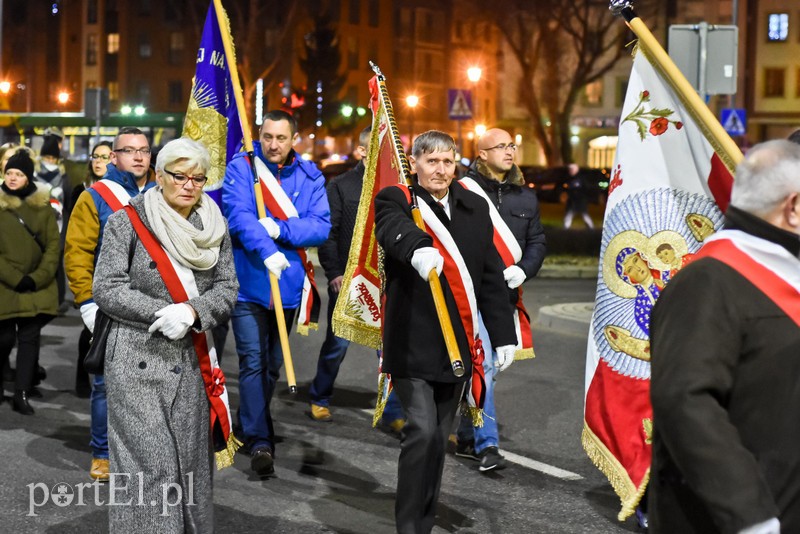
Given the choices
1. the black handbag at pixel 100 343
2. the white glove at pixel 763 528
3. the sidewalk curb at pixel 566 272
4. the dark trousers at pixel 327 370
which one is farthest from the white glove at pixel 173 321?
the sidewalk curb at pixel 566 272

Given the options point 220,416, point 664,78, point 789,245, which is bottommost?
point 220,416

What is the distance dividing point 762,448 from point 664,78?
290 centimetres

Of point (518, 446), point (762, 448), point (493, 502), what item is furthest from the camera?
point (518, 446)

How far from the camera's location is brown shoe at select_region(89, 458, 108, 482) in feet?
22.7

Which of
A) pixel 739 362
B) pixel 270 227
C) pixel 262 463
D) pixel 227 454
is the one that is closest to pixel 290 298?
pixel 270 227

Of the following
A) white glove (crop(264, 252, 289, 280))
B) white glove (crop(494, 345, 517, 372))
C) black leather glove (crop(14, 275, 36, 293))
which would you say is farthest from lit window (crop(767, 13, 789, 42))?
white glove (crop(494, 345, 517, 372))

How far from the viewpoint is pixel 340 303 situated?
269 inches

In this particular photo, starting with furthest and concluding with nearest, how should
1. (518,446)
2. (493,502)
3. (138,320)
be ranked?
1. (518,446)
2. (493,502)
3. (138,320)

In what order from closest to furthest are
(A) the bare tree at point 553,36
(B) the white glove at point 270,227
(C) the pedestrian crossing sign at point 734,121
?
(B) the white glove at point 270,227, (C) the pedestrian crossing sign at point 734,121, (A) the bare tree at point 553,36

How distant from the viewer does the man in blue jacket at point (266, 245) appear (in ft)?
23.7

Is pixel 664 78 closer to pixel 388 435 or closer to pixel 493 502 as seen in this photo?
pixel 493 502

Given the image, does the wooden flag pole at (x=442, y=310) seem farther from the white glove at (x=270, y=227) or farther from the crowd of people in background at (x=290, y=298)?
the white glove at (x=270, y=227)

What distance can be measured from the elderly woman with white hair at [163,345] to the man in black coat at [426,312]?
0.79 metres

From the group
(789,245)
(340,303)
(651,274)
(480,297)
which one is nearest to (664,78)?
(651,274)
